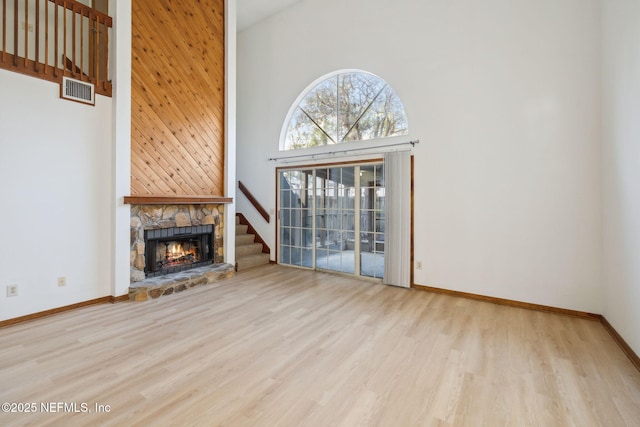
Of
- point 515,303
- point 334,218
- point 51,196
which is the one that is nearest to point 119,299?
point 51,196

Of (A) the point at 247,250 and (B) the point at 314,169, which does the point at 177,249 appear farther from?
(B) the point at 314,169

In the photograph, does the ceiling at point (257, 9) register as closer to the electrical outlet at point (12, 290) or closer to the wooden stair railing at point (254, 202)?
the wooden stair railing at point (254, 202)

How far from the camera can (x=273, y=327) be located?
295cm

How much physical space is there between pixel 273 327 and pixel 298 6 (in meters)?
5.84

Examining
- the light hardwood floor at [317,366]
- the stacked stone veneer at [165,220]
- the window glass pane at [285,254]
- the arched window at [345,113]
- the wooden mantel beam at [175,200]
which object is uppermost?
the arched window at [345,113]

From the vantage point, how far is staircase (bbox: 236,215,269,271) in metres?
5.52

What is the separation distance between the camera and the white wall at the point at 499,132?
10.7 ft

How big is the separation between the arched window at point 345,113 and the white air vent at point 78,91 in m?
3.13

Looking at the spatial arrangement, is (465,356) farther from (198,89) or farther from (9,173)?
(198,89)

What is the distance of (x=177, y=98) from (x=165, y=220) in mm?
1840

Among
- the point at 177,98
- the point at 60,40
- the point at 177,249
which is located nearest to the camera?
the point at 60,40

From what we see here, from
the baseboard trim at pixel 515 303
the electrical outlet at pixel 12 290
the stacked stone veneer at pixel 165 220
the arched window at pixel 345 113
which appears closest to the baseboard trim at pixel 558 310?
the baseboard trim at pixel 515 303

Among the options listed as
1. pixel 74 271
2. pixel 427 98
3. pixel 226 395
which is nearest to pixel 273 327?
pixel 226 395

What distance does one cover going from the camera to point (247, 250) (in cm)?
580
